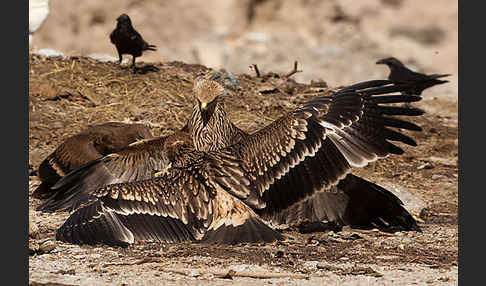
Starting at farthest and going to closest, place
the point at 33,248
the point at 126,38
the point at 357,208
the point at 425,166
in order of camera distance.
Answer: the point at 126,38
the point at 425,166
the point at 357,208
the point at 33,248

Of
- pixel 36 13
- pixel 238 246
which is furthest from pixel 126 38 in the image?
pixel 238 246

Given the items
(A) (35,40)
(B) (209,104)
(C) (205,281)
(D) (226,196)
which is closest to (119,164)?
(B) (209,104)

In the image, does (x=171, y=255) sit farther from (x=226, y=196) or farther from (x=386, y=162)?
(x=386, y=162)

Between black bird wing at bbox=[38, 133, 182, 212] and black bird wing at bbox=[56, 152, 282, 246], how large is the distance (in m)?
0.94

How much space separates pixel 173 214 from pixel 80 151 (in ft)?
7.06

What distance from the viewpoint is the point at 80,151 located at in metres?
7.09

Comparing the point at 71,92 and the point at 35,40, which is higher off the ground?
the point at 35,40

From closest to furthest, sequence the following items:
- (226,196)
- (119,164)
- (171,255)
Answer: (171,255), (226,196), (119,164)

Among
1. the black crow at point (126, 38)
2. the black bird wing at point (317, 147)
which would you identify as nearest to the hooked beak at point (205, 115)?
the black bird wing at point (317, 147)

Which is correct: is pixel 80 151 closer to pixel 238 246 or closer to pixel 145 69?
pixel 238 246

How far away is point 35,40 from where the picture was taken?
46.1 feet

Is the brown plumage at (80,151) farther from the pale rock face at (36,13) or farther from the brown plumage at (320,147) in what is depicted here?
the pale rock face at (36,13)

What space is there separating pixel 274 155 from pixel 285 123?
0.28m

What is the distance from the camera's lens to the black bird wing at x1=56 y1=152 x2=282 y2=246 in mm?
5172
